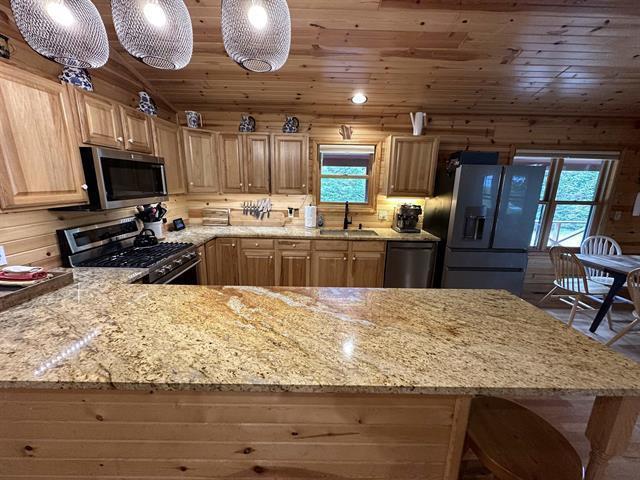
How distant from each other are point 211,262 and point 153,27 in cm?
244

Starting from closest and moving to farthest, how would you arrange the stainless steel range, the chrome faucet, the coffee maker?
the stainless steel range
the coffee maker
the chrome faucet

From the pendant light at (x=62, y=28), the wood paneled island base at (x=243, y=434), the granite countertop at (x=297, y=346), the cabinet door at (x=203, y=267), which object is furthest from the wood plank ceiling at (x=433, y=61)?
the wood paneled island base at (x=243, y=434)

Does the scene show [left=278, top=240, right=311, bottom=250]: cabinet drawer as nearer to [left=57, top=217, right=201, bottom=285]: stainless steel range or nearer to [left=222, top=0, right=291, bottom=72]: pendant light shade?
[left=57, top=217, right=201, bottom=285]: stainless steel range

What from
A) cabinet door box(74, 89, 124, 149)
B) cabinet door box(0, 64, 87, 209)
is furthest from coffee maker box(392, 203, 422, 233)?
cabinet door box(0, 64, 87, 209)

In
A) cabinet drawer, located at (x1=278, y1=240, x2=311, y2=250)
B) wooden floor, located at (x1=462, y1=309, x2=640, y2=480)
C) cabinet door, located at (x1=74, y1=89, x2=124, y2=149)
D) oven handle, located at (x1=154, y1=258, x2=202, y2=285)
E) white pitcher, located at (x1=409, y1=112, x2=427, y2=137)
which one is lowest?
wooden floor, located at (x1=462, y1=309, x2=640, y2=480)

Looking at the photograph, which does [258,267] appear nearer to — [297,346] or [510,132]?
[297,346]

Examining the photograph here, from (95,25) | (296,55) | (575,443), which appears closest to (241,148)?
(296,55)

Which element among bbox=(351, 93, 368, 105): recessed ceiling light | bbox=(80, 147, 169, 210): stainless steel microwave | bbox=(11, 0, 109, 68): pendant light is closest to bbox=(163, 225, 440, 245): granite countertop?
bbox=(80, 147, 169, 210): stainless steel microwave

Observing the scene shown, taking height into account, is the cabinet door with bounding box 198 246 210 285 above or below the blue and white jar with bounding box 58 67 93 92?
below

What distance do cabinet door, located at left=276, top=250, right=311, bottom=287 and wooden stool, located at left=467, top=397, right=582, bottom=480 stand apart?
2.21 meters

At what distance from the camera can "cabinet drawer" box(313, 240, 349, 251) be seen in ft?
9.86

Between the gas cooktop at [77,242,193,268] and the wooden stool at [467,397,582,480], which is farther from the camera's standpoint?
the gas cooktop at [77,242,193,268]

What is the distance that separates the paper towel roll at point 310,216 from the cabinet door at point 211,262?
1.18 metres

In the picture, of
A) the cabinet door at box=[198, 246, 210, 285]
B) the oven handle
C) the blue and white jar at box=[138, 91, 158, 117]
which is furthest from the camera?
the cabinet door at box=[198, 246, 210, 285]
